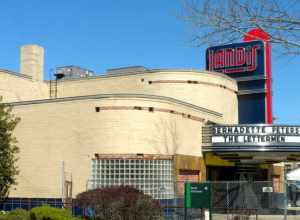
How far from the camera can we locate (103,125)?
28.1m

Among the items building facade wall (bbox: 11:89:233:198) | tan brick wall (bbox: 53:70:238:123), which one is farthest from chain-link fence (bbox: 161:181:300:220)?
tan brick wall (bbox: 53:70:238:123)

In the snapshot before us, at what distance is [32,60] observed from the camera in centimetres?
3844

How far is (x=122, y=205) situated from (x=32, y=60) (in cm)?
Answer: 2143

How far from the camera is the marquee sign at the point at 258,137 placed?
31.9m

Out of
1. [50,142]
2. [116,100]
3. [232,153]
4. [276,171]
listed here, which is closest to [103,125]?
[116,100]

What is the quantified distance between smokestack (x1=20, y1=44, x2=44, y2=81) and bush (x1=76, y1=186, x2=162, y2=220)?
20.4m

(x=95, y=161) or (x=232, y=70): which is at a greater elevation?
(x=232, y=70)

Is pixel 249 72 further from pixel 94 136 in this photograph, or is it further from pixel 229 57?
pixel 94 136

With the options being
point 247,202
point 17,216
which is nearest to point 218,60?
point 247,202

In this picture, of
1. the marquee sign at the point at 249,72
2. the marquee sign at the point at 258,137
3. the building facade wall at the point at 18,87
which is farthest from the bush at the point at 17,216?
the marquee sign at the point at 249,72

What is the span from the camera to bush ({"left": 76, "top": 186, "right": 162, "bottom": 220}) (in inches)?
754

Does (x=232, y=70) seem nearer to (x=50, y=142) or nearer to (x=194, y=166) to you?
(x=194, y=166)

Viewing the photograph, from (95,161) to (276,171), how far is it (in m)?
20.2

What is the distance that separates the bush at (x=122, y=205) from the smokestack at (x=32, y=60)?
67.0 feet
